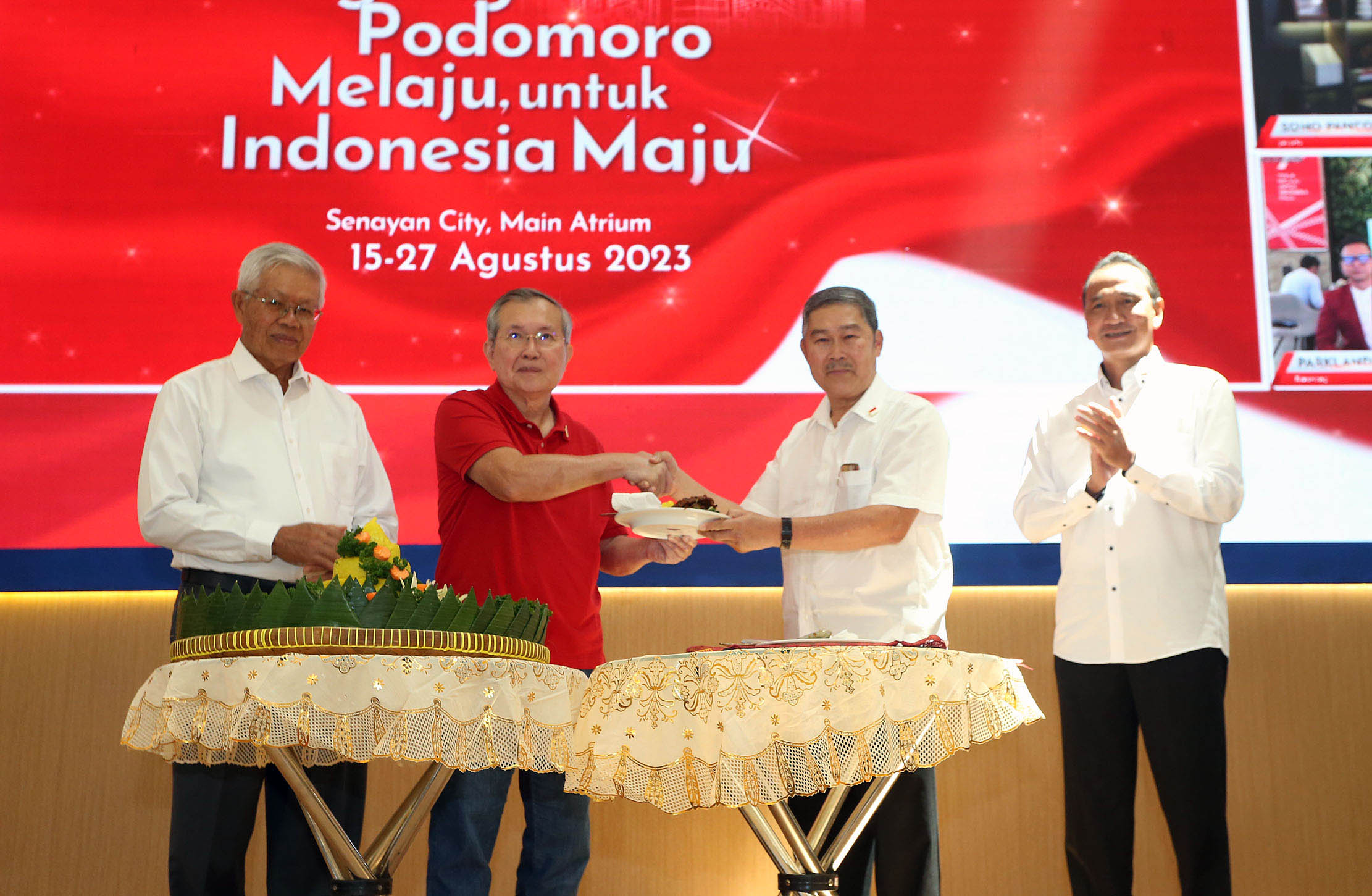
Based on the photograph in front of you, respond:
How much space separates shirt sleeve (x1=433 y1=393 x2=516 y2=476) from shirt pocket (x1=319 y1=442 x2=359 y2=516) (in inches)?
13.3

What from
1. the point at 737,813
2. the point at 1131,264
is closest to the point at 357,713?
the point at 737,813

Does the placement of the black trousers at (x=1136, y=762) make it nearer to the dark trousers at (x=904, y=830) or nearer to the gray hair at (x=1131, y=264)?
the dark trousers at (x=904, y=830)

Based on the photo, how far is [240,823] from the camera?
264 cm

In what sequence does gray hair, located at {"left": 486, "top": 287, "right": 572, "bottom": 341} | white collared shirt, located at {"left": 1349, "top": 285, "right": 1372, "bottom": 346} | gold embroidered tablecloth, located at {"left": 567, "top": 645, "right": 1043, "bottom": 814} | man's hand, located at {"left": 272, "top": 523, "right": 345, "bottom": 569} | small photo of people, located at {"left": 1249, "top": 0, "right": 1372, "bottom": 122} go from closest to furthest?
1. gold embroidered tablecloth, located at {"left": 567, "top": 645, "right": 1043, "bottom": 814}
2. man's hand, located at {"left": 272, "top": 523, "right": 345, "bottom": 569}
3. gray hair, located at {"left": 486, "top": 287, "right": 572, "bottom": 341}
4. white collared shirt, located at {"left": 1349, "top": 285, "right": 1372, "bottom": 346}
5. small photo of people, located at {"left": 1249, "top": 0, "right": 1372, "bottom": 122}

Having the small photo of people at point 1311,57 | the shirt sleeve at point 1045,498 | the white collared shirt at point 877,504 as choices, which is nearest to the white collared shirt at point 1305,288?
the small photo of people at point 1311,57

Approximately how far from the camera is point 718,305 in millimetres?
4266

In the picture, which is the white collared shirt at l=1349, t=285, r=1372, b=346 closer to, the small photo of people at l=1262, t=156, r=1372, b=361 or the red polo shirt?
the small photo of people at l=1262, t=156, r=1372, b=361

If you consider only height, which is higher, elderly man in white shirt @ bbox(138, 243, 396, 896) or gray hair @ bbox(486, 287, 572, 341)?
gray hair @ bbox(486, 287, 572, 341)

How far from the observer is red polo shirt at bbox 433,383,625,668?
276 cm

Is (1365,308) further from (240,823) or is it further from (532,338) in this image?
(240,823)

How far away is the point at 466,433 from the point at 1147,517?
175 centimetres

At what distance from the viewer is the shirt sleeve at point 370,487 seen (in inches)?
128

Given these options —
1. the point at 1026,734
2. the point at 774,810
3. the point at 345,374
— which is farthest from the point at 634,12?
the point at 774,810

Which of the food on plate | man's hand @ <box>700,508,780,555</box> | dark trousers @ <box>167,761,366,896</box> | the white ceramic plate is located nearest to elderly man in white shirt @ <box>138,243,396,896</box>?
dark trousers @ <box>167,761,366,896</box>
